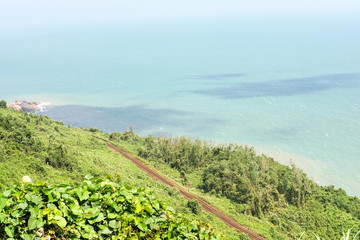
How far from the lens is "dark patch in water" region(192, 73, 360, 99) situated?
118562 millimetres

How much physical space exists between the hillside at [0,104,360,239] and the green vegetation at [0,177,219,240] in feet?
53.8

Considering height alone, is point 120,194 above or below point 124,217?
above

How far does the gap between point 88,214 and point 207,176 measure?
43583mm

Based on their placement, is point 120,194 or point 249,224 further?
point 249,224

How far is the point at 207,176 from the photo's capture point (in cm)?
4909

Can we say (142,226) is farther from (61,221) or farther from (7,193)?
(7,193)

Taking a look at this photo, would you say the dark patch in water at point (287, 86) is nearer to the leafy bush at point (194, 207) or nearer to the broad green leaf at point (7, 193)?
the leafy bush at point (194, 207)

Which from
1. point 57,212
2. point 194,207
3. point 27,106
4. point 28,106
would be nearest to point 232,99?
point 28,106

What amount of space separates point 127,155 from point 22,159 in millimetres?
25806

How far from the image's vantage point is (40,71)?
171 metres

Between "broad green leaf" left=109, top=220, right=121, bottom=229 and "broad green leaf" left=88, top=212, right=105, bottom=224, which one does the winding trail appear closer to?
"broad green leaf" left=109, top=220, right=121, bottom=229

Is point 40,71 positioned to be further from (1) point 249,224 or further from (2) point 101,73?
(1) point 249,224

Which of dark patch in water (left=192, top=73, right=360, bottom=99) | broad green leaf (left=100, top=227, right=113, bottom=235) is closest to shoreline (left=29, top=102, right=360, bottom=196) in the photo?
dark patch in water (left=192, top=73, right=360, bottom=99)

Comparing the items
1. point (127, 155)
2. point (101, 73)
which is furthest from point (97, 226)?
point (101, 73)
